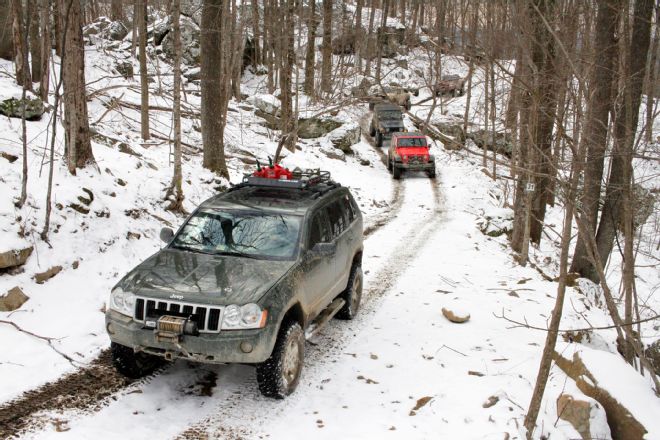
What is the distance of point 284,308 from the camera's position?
5.47m

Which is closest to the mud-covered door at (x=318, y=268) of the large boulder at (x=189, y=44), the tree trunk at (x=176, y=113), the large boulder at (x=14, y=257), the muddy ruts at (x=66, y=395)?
the muddy ruts at (x=66, y=395)

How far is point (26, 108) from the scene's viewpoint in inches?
433

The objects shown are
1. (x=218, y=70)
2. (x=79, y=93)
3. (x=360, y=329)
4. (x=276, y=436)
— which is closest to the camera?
(x=276, y=436)

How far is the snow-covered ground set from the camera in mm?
5301

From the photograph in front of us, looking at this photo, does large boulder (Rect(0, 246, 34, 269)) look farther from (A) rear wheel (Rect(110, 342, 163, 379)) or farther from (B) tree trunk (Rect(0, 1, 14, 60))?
(B) tree trunk (Rect(0, 1, 14, 60))

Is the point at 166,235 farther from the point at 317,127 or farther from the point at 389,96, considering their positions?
the point at 317,127

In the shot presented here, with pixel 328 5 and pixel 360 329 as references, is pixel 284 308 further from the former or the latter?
pixel 328 5

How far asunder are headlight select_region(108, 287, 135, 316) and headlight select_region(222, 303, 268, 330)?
967mm

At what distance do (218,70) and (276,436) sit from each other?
399 inches

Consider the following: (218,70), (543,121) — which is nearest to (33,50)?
(218,70)

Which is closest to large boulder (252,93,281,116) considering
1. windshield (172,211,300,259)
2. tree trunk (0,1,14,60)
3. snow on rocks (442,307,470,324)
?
tree trunk (0,1,14,60)

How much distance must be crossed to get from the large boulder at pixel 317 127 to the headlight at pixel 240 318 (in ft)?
74.1

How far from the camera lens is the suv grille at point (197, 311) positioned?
510cm

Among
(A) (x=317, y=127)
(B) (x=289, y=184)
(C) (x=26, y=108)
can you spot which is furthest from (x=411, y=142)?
(B) (x=289, y=184)
